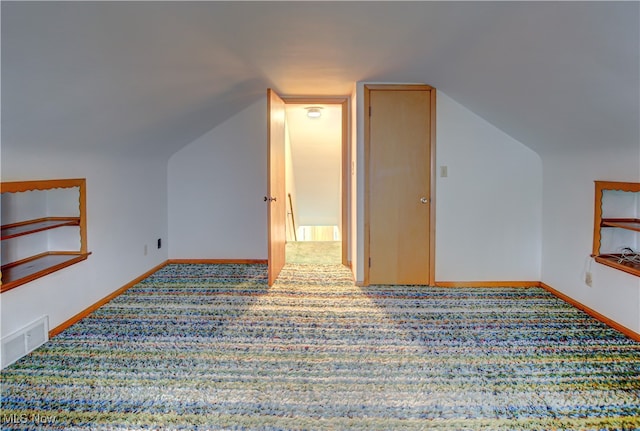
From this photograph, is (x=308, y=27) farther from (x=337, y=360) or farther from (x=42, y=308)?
(x=42, y=308)

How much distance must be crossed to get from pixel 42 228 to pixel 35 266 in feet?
0.90

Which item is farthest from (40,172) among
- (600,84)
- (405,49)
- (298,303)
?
(600,84)

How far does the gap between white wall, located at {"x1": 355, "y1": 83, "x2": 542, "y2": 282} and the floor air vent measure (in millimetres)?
2802

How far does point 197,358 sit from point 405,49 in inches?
99.3

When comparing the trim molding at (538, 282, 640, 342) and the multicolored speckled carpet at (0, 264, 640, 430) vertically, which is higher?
the trim molding at (538, 282, 640, 342)

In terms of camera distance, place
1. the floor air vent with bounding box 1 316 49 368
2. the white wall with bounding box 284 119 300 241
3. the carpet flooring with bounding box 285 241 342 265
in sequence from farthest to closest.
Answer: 1. the white wall with bounding box 284 119 300 241
2. the carpet flooring with bounding box 285 241 342 265
3. the floor air vent with bounding box 1 316 49 368

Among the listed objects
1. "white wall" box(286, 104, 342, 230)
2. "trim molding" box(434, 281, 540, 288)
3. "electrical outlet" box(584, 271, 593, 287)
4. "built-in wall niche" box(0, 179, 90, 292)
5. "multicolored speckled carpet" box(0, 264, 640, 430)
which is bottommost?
"multicolored speckled carpet" box(0, 264, 640, 430)

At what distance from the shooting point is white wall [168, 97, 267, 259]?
16.5ft

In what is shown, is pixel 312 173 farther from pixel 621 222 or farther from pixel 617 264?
pixel 617 264

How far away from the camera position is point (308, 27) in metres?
2.63

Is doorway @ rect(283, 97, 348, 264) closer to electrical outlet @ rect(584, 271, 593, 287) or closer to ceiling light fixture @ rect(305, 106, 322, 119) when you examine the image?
ceiling light fixture @ rect(305, 106, 322, 119)

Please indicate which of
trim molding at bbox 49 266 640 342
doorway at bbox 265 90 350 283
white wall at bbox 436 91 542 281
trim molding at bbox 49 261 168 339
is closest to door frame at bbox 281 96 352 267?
doorway at bbox 265 90 350 283

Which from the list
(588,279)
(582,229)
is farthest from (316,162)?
(588,279)

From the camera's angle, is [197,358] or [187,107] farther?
[187,107]
